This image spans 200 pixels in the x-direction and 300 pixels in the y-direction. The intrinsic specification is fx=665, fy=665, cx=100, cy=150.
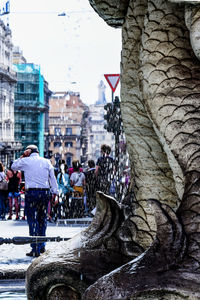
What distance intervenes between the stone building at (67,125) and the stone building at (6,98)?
2560 cm

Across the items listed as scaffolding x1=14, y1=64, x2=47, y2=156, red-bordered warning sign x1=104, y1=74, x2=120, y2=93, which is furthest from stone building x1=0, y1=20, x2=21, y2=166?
red-bordered warning sign x1=104, y1=74, x2=120, y2=93

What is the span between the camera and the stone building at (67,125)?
3964 inches

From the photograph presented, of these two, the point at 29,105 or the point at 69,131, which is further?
the point at 69,131

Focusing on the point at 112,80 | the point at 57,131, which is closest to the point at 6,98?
the point at 57,131

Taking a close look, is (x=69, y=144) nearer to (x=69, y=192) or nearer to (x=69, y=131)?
(x=69, y=131)

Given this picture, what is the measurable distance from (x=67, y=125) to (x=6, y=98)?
33.3 m

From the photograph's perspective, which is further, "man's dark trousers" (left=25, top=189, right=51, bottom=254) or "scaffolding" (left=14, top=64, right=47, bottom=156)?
"scaffolding" (left=14, top=64, right=47, bottom=156)

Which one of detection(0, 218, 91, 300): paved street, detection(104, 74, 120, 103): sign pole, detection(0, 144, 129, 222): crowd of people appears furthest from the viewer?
detection(104, 74, 120, 103): sign pole

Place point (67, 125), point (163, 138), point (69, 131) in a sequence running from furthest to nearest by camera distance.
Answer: point (67, 125) < point (69, 131) < point (163, 138)

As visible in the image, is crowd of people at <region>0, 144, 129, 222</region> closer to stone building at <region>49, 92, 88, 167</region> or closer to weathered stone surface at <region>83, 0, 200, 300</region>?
weathered stone surface at <region>83, 0, 200, 300</region>

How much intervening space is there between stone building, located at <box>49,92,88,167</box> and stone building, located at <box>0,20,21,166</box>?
25600mm

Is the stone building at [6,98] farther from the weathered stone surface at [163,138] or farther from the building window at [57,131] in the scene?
the weathered stone surface at [163,138]

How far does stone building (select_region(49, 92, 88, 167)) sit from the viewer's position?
100688 millimetres

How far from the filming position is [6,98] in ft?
230
